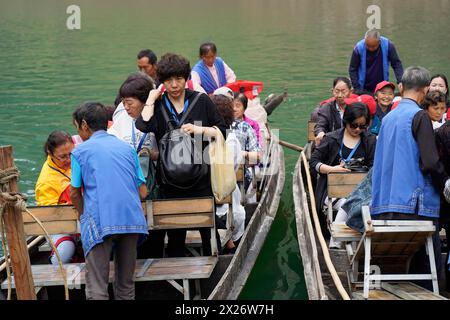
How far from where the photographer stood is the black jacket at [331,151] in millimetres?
5770

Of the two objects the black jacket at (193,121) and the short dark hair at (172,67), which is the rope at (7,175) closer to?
the black jacket at (193,121)

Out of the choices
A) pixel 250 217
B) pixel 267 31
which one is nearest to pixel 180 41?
pixel 267 31

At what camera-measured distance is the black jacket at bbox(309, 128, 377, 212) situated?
5.77m

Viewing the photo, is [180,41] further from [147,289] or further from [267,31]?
[147,289]

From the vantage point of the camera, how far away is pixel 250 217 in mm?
6809

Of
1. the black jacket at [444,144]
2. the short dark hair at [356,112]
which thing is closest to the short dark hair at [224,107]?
the short dark hair at [356,112]

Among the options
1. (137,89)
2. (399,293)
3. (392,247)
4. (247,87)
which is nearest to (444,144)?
(392,247)

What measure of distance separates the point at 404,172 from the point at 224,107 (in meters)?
1.74

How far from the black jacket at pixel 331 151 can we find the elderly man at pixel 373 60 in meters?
2.53

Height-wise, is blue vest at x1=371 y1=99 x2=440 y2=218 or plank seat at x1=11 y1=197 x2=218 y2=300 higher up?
blue vest at x1=371 y1=99 x2=440 y2=218

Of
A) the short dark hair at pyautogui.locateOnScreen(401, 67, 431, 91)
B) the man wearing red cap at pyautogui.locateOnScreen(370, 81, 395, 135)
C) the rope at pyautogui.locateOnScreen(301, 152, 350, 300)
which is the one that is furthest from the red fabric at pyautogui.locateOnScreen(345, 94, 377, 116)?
the short dark hair at pyautogui.locateOnScreen(401, 67, 431, 91)

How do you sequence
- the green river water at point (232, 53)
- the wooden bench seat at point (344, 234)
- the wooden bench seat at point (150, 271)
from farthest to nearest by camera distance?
the green river water at point (232, 53)
the wooden bench seat at point (344, 234)
the wooden bench seat at point (150, 271)

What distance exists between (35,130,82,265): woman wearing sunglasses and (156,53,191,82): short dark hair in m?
1.04

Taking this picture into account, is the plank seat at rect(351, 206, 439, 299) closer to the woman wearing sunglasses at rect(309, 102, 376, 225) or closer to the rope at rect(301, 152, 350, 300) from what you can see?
the rope at rect(301, 152, 350, 300)
